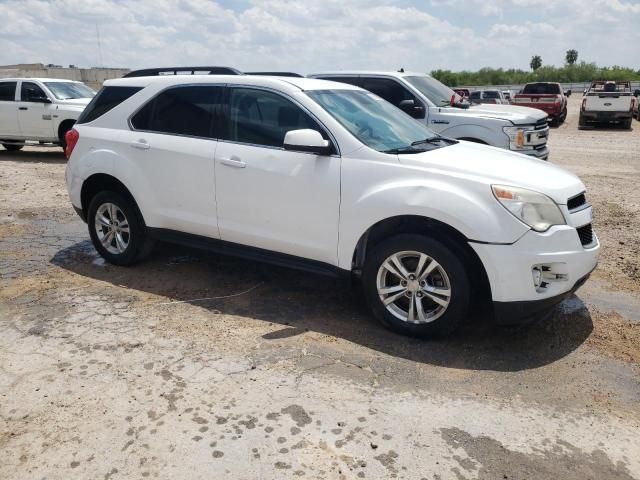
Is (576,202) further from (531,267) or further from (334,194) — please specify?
(334,194)

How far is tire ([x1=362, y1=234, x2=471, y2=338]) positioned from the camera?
3.87m

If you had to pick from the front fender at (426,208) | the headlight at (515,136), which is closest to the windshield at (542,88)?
the headlight at (515,136)

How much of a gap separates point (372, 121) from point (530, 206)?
155 cm

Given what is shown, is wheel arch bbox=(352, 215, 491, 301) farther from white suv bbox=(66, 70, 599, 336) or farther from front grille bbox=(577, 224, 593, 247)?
front grille bbox=(577, 224, 593, 247)

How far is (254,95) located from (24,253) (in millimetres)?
3335

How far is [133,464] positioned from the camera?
277 centimetres

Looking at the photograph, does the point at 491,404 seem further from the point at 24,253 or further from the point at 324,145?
the point at 24,253

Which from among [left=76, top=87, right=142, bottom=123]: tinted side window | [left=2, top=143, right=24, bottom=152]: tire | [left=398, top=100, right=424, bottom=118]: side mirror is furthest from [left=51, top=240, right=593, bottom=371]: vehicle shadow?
[left=2, top=143, right=24, bottom=152]: tire

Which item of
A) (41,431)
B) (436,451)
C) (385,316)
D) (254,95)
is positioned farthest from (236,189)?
(436,451)

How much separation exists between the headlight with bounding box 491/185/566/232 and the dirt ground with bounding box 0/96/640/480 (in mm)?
939

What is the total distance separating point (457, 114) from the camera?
8992 mm

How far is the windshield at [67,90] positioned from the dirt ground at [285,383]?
9754 millimetres

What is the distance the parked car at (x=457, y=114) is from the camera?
28.6 ft

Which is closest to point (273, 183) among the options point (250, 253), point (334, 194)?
point (334, 194)
